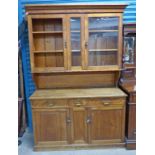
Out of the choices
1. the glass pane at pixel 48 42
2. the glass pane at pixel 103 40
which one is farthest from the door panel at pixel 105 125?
the glass pane at pixel 48 42

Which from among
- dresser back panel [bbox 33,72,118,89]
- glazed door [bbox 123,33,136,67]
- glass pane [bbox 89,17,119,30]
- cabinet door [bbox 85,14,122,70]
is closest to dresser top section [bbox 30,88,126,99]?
dresser back panel [bbox 33,72,118,89]

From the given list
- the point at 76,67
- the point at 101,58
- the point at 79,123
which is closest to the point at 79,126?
the point at 79,123

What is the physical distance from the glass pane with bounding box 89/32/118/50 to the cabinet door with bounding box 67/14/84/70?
0.54ft

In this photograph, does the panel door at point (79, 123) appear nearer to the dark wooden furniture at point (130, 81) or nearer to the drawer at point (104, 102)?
the drawer at point (104, 102)

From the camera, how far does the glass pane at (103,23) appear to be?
8.37ft

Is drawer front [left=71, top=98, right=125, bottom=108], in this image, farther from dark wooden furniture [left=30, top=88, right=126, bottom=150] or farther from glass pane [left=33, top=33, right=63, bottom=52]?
glass pane [left=33, top=33, right=63, bottom=52]

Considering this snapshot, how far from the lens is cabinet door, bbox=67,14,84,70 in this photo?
250cm

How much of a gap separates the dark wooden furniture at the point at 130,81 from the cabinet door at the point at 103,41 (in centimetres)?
17

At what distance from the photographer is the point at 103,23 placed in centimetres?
259

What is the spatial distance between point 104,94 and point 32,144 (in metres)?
1.28

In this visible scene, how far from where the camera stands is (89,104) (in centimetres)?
247
